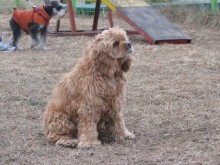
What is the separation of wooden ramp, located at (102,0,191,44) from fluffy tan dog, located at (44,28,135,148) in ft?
20.7

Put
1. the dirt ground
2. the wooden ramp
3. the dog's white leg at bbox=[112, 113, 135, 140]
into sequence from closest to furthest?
1. the dirt ground
2. the dog's white leg at bbox=[112, 113, 135, 140]
3. the wooden ramp

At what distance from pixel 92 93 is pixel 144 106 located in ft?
5.53

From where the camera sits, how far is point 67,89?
4.95 metres

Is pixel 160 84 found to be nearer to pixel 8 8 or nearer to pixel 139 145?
pixel 139 145

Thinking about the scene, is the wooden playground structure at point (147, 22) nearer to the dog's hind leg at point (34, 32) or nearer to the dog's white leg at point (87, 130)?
the dog's hind leg at point (34, 32)

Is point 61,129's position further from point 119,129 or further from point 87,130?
point 119,129

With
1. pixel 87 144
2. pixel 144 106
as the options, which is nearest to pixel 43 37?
pixel 144 106

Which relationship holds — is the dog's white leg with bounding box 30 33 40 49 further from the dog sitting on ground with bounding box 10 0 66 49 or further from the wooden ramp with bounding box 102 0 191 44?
the wooden ramp with bounding box 102 0 191 44

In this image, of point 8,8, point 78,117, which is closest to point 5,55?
point 78,117

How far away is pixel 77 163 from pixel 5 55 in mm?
6298

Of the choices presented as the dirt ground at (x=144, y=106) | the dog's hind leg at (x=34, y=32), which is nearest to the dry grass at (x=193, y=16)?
the dirt ground at (x=144, y=106)

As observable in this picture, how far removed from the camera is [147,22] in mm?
11805

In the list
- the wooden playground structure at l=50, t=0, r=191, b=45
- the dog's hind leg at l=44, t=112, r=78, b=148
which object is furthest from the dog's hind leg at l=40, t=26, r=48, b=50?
the dog's hind leg at l=44, t=112, r=78, b=148

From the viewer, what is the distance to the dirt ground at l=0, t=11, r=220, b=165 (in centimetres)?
464
